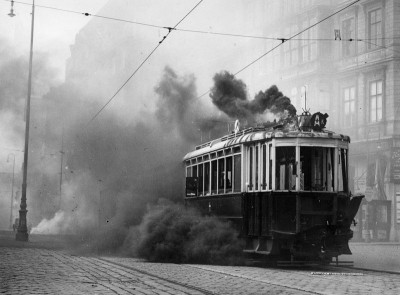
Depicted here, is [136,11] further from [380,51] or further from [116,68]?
[380,51]

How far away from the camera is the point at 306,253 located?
51.4 feet

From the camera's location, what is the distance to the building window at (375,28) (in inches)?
1473

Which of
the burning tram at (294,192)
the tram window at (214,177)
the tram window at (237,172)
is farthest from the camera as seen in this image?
the tram window at (214,177)

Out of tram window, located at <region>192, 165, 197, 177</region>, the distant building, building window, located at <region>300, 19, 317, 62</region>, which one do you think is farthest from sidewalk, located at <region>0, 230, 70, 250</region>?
building window, located at <region>300, 19, 317, 62</region>

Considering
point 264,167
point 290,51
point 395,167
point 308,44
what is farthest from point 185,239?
point 290,51

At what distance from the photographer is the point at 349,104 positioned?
3991 centimetres

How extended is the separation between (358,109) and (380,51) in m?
3.50

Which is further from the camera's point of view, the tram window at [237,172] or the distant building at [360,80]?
the distant building at [360,80]

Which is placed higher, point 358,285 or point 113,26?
point 113,26

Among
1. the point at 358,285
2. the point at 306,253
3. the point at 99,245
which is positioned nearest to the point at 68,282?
the point at 358,285

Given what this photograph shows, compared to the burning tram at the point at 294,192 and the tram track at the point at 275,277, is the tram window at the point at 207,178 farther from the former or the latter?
the tram track at the point at 275,277

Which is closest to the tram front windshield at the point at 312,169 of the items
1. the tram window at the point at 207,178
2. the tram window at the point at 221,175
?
the tram window at the point at 221,175

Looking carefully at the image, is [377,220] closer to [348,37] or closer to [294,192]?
[348,37]

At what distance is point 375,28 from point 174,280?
93.2ft
